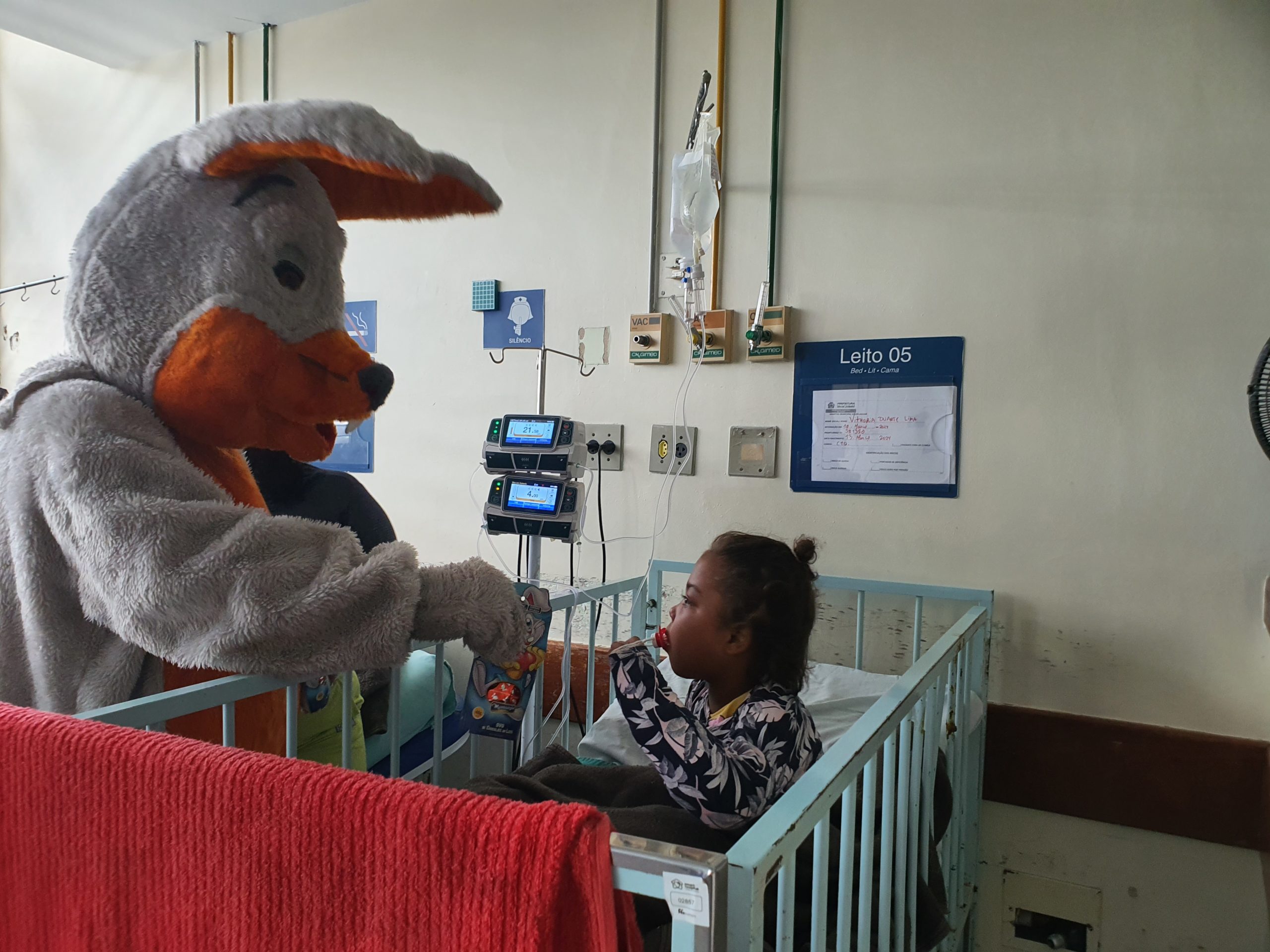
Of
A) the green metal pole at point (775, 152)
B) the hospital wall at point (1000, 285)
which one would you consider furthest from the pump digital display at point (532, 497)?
the green metal pole at point (775, 152)

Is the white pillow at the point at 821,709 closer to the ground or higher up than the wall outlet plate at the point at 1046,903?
higher up

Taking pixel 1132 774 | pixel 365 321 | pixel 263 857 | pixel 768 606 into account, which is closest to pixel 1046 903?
pixel 1132 774

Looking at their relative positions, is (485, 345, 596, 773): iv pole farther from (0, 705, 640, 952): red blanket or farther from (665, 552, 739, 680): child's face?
(0, 705, 640, 952): red blanket

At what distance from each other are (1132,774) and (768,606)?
3.32ft

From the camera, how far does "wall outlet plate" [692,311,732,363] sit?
80.6 inches

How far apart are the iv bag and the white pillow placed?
1.00m

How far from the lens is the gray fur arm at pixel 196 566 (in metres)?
0.84

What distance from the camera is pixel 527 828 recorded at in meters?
0.46

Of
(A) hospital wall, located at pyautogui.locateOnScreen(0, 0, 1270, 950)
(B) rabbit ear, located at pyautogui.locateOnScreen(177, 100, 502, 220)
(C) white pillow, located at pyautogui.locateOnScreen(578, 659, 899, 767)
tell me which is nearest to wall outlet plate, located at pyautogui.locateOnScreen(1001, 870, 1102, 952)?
(A) hospital wall, located at pyautogui.locateOnScreen(0, 0, 1270, 950)

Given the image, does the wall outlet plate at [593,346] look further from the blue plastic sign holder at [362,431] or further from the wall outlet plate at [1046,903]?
the wall outlet plate at [1046,903]

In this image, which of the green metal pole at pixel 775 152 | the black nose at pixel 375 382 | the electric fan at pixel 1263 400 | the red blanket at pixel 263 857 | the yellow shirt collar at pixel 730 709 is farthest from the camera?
the green metal pole at pixel 775 152

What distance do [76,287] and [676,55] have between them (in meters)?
1.65

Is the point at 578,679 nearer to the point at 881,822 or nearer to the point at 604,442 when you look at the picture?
the point at 604,442

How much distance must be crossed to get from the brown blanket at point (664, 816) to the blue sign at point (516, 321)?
4.38ft
